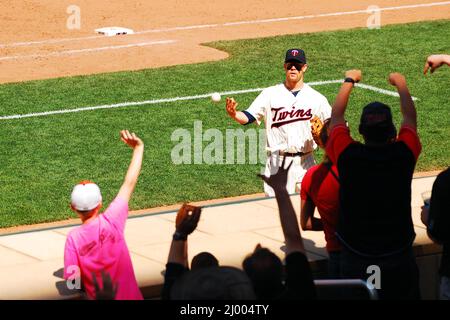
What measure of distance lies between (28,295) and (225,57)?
13.2 meters

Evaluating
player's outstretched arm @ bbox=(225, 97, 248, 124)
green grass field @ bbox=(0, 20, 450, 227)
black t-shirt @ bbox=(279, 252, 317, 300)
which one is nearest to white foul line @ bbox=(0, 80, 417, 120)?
green grass field @ bbox=(0, 20, 450, 227)

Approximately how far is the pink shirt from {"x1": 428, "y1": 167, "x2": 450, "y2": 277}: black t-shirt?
69.4 inches

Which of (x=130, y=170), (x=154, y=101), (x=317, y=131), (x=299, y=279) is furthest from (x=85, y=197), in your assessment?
(x=154, y=101)

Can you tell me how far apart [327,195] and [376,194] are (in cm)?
Result: 76

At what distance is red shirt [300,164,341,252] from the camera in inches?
284

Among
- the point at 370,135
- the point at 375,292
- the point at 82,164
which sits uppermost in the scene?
the point at 370,135

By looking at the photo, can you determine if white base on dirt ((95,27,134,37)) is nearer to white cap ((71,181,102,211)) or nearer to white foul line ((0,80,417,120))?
white foul line ((0,80,417,120))

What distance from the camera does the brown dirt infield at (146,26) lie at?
2047 cm

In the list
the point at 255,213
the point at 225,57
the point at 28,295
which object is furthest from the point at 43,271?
the point at 225,57

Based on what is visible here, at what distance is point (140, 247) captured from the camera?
894 centimetres

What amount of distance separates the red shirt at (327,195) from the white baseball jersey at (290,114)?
3.28 metres

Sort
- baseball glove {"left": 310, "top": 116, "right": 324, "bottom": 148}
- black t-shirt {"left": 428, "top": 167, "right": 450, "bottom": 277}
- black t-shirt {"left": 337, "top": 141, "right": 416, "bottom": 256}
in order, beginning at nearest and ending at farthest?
black t-shirt {"left": 428, "top": 167, "right": 450, "bottom": 277} → black t-shirt {"left": 337, "top": 141, "right": 416, "bottom": 256} → baseball glove {"left": 310, "top": 116, "right": 324, "bottom": 148}

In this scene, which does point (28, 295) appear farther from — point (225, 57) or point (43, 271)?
point (225, 57)

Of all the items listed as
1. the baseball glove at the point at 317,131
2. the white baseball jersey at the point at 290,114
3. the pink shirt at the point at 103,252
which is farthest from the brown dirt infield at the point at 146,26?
the pink shirt at the point at 103,252
